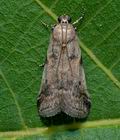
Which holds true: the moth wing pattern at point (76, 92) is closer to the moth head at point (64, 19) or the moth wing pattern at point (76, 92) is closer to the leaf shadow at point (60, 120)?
the leaf shadow at point (60, 120)

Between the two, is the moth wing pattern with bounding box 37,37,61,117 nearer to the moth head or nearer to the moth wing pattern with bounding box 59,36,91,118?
the moth wing pattern with bounding box 59,36,91,118

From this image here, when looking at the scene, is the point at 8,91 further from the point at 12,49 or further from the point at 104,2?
the point at 104,2

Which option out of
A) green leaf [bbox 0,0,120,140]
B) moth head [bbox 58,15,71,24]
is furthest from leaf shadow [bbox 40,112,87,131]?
moth head [bbox 58,15,71,24]

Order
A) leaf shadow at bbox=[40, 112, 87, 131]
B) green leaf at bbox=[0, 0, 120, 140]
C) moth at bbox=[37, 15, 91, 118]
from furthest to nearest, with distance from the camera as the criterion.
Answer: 1. moth at bbox=[37, 15, 91, 118]
2. leaf shadow at bbox=[40, 112, 87, 131]
3. green leaf at bbox=[0, 0, 120, 140]

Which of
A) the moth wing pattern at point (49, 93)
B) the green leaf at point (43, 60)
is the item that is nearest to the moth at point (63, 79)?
the moth wing pattern at point (49, 93)

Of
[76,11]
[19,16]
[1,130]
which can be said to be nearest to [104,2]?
[76,11]

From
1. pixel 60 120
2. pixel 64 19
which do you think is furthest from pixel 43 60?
pixel 60 120

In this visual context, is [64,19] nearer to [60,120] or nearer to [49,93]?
[49,93]
